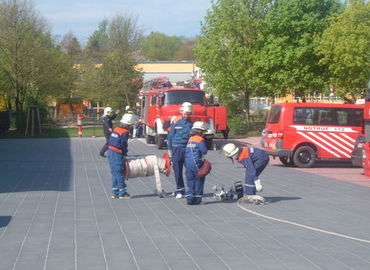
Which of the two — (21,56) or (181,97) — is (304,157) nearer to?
(181,97)

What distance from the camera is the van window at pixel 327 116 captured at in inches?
859

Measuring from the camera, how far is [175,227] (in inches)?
412

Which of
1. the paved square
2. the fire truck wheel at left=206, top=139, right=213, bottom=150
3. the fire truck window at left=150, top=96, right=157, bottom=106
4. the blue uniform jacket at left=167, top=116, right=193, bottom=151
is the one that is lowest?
the paved square

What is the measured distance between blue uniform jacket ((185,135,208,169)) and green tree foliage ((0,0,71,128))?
31613 millimetres

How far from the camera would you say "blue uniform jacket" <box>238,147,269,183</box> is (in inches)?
501

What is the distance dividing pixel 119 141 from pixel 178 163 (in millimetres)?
1287

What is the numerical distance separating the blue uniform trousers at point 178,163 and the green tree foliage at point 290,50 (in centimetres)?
Result: 2843

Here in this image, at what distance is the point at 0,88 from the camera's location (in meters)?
46.3

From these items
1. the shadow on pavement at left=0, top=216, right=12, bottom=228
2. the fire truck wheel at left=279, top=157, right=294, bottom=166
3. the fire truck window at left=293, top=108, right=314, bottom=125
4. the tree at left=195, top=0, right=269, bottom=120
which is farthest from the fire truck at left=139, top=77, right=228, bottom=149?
the shadow on pavement at left=0, top=216, right=12, bottom=228

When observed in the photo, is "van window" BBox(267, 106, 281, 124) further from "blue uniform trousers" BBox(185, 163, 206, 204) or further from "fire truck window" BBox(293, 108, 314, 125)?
"blue uniform trousers" BBox(185, 163, 206, 204)

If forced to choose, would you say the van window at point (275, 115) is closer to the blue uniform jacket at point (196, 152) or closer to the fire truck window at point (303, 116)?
the fire truck window at point (303, 116)

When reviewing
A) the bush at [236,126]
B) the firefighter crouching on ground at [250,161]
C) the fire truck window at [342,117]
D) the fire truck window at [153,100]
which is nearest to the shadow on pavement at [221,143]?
the fire truck window at [153,100]

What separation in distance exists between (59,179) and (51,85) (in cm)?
3160

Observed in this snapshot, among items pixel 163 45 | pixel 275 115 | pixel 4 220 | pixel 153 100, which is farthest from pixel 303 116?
pixel 163 45
